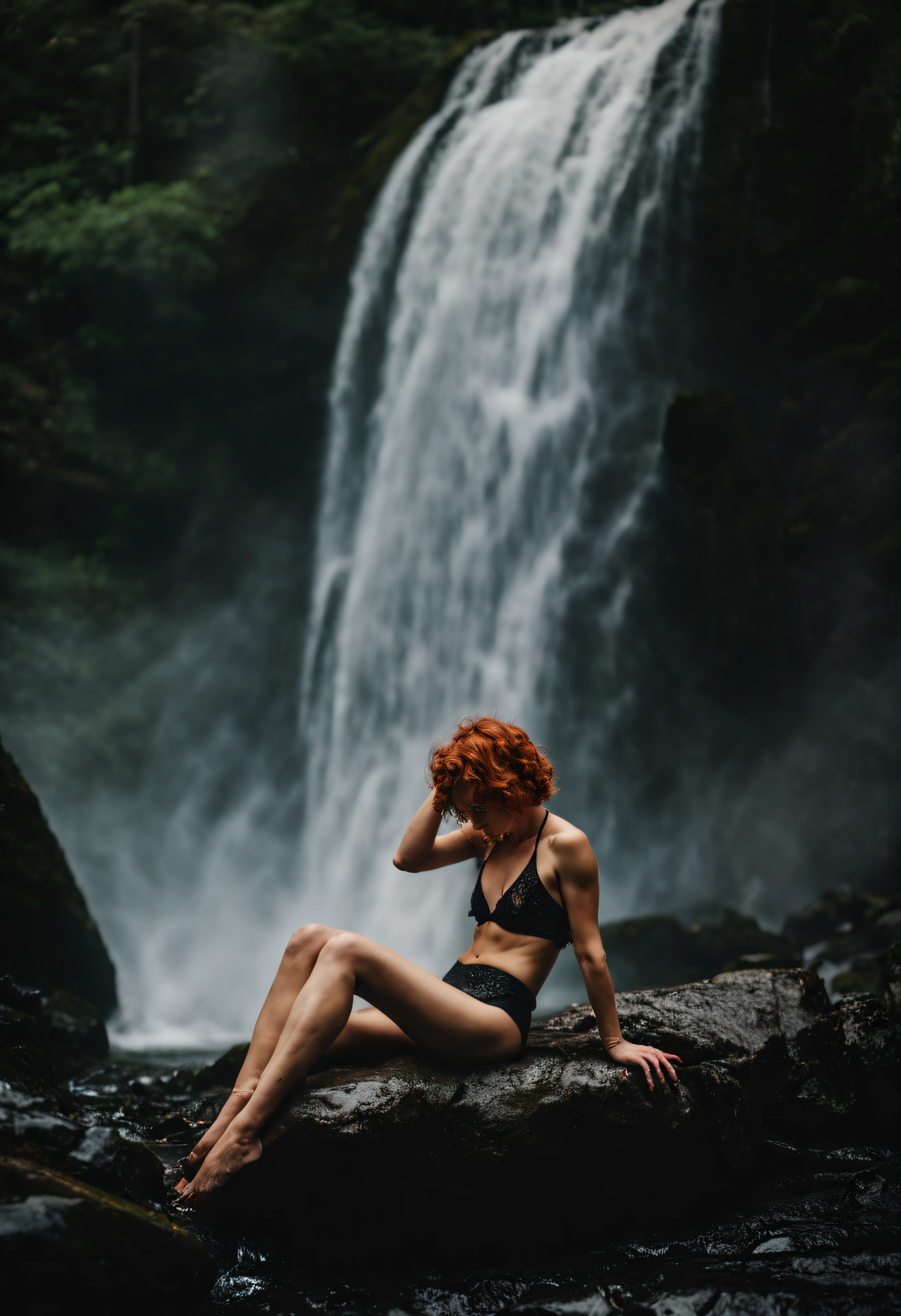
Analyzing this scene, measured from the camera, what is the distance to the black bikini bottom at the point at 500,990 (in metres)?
3.45

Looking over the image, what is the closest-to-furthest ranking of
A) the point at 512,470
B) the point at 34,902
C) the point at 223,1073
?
the point at 223,1073 < the point at 34,902 < the point at 512,470

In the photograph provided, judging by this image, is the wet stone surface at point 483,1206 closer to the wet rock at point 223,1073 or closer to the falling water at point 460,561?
the wet rock at point 223,1073

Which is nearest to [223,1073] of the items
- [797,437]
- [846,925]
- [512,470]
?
[846,925]

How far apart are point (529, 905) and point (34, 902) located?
5.23m

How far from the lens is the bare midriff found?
3.49 metres

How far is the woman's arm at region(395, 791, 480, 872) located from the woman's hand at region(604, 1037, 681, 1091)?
87 cm

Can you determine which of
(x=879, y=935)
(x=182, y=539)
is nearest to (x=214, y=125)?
(x=182, y=539)

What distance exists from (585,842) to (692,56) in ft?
40.6

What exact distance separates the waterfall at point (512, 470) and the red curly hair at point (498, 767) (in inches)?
298

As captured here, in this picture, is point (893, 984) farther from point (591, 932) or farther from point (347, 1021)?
point (347, 1021)

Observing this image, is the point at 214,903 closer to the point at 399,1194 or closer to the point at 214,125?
the point at 399,1194

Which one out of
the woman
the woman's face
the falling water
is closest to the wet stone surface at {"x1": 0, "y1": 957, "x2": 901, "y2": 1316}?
the woman

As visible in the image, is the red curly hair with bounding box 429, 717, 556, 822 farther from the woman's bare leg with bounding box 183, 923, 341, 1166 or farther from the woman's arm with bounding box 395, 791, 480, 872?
the woman's bare leg with bounding box 183, 923, 341, 1166

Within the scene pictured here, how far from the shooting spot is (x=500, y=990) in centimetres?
345
